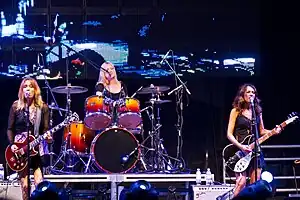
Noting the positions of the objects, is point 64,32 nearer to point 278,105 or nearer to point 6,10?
point 6,10

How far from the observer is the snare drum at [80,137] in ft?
31.6

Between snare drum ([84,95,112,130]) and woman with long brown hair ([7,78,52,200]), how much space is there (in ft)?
5.13

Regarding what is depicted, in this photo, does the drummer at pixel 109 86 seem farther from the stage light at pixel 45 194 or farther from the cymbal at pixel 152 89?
the stage light at pixel 45 194

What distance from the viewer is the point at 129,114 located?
934 cm

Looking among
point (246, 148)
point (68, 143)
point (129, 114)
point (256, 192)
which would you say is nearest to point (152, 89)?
point (129, 114)

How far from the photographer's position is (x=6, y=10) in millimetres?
11047

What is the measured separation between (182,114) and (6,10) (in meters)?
4.04

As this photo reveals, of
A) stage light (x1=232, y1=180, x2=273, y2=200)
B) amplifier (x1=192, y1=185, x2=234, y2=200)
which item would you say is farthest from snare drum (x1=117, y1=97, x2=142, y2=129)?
stage light (x1=232, y1=180, x2=273, y2=200)

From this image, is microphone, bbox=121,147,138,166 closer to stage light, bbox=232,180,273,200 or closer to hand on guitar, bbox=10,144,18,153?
hand on guitar, bbox=10,144,18,153

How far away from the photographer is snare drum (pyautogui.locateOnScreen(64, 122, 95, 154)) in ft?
31.6

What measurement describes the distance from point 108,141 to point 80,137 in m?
0.72

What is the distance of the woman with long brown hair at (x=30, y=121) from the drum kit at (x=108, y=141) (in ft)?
5.21

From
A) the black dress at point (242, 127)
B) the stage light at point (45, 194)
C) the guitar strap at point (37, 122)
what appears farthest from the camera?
the black dress at point (242, 127)

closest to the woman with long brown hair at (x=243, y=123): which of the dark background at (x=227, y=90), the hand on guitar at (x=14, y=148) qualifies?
the hand on guitar at (x=14, y=148)
